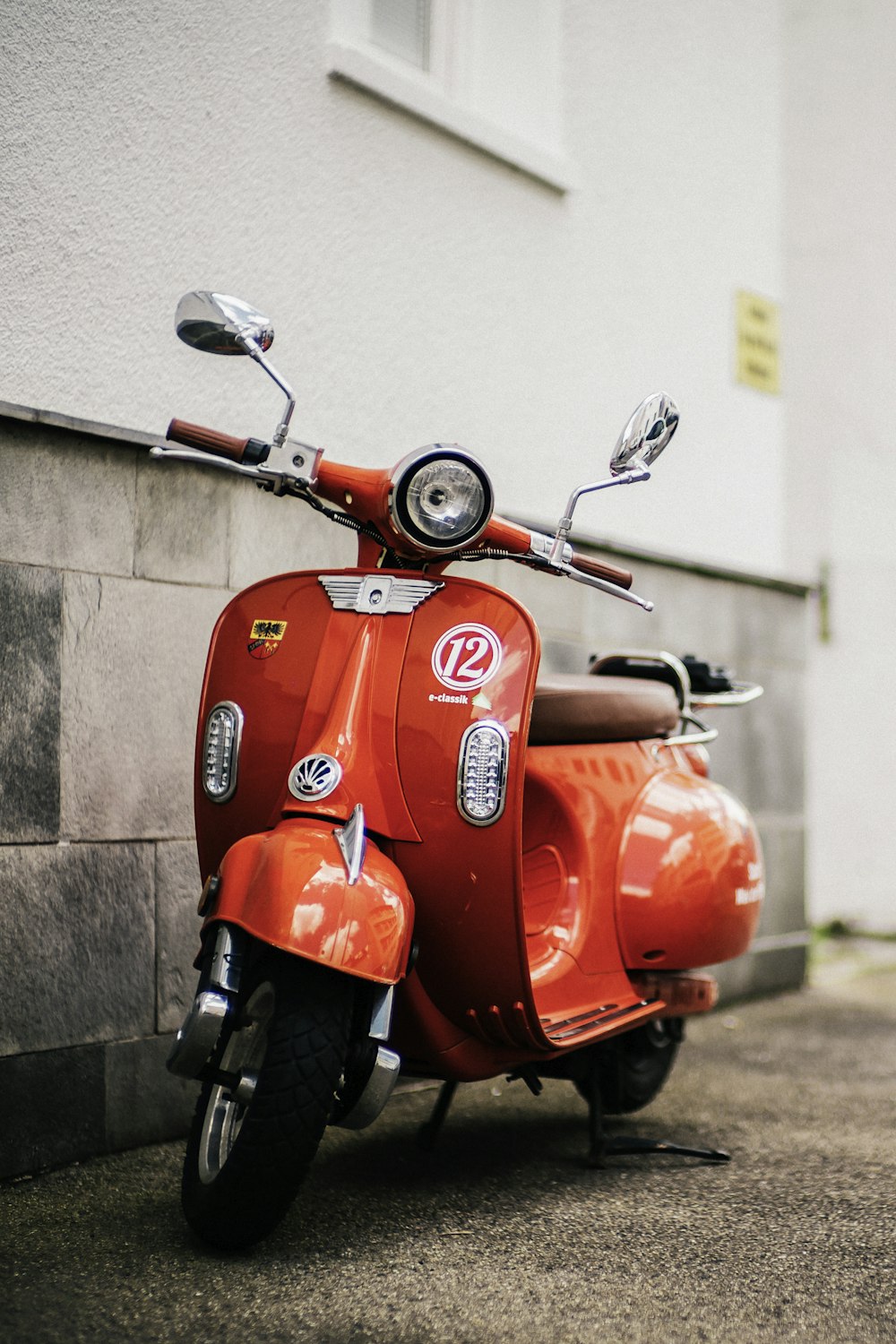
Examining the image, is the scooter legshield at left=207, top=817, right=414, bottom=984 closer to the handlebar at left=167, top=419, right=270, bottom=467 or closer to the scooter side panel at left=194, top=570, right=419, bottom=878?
the scooter side panel at left=194, top=570, right=419, bottom=878

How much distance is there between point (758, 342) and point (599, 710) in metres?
3.12

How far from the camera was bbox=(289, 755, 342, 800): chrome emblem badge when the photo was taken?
2.37 meters

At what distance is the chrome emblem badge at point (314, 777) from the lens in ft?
7.79

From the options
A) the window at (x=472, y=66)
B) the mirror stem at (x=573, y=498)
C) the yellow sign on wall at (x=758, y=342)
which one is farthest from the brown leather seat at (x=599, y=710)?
the yellow sign on wall at (x=758, y=342)

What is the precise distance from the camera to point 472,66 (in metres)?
4.43

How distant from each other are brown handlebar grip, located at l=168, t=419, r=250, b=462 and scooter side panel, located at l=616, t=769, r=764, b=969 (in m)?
1.29

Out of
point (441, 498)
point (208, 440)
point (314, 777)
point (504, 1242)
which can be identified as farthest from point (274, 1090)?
point (208, 440)

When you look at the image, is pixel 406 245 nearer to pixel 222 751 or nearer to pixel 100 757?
pixel 100 757

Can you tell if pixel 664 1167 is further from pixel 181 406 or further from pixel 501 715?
pixel 181 406

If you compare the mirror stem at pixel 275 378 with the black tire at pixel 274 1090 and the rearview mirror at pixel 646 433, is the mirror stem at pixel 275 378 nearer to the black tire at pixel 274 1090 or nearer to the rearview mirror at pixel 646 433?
the rearview mirror at pixel 646 433

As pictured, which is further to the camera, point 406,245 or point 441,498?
point 406,245

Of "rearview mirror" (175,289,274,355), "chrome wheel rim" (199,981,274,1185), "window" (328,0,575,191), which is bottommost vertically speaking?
"chrome wheel rim" (199,981,274,1185)

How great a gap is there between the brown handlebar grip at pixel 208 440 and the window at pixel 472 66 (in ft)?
6.11

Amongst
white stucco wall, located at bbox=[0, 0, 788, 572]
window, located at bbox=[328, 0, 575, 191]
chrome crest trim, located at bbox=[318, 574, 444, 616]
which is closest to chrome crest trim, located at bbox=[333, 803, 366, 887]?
chrome crest trim, located at bbox=[318, 574, 444, 616]
